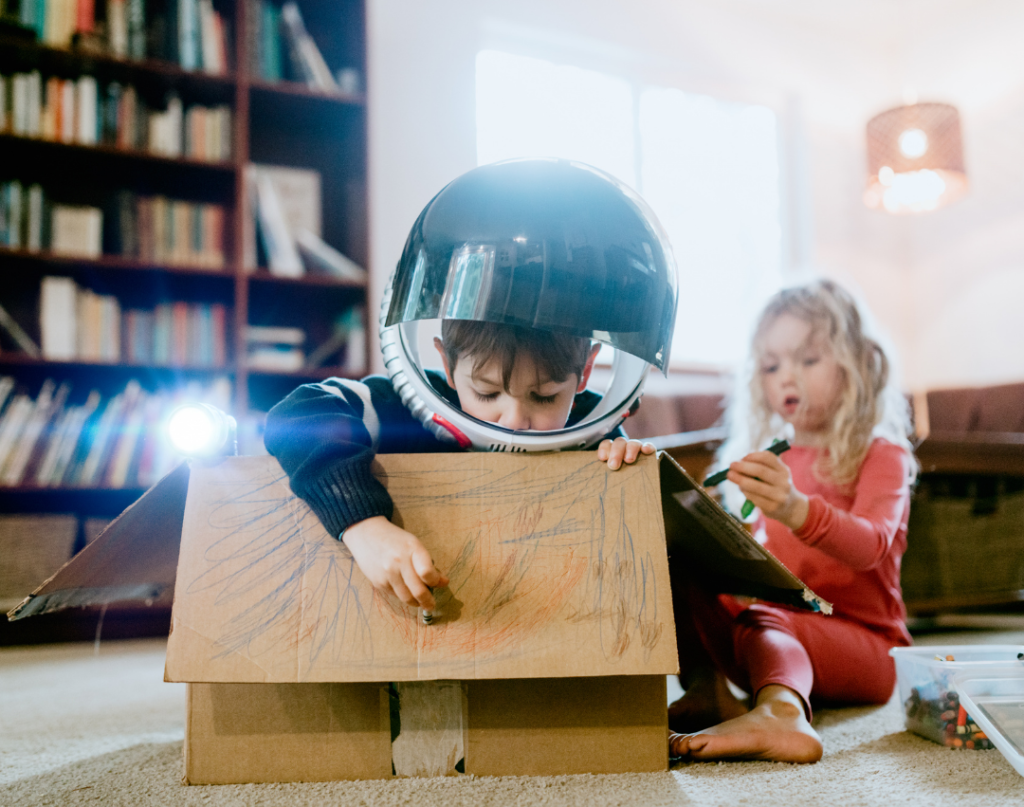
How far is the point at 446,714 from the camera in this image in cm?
61

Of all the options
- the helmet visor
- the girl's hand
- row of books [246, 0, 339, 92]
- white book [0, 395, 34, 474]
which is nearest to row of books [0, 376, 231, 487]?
white book [0, 395, 34, 474]

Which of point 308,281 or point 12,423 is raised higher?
point 308,281

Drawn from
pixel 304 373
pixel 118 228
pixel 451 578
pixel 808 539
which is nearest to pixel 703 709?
pixel 808 539

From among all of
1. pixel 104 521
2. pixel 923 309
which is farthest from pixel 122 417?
pixel 923 309

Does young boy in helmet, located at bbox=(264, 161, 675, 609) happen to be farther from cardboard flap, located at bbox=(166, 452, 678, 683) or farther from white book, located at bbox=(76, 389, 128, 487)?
white book, located at bbox=(76, 389, 128, 487)

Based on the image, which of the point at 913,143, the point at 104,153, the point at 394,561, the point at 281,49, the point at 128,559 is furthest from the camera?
the point at 913,143

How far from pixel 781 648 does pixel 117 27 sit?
1901 mm

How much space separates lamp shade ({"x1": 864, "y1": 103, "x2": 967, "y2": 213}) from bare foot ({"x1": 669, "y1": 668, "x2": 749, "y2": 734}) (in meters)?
2.16

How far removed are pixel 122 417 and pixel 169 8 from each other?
999 millimetres

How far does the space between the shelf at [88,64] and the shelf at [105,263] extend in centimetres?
43

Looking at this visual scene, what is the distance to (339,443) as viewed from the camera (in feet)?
2.06

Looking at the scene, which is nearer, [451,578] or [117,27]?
[451,578]

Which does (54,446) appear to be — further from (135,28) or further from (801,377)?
(801,377)

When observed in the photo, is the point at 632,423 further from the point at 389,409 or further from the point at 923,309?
the point at 923,309
